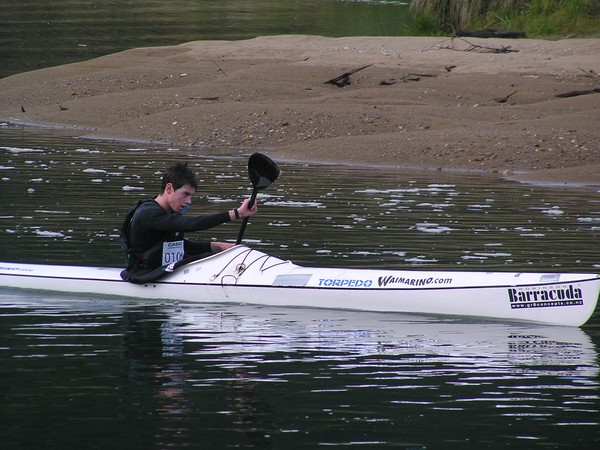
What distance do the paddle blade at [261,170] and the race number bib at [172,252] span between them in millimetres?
917

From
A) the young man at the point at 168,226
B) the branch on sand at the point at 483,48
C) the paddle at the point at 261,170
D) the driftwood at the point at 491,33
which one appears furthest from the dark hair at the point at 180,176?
the driftwood at the point at 491,33

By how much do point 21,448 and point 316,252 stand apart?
5807 mm

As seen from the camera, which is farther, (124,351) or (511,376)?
(124,351)

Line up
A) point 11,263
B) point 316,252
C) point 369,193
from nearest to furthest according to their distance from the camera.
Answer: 1. point 11,263
2. point 316,252
3. point 369,193

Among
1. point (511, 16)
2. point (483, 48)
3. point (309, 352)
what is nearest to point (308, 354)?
point (309, 352)

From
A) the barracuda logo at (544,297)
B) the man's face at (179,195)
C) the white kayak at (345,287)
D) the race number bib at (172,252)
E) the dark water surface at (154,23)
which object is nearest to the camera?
the barracuda logo at (544,297)

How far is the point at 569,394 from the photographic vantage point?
7.61m

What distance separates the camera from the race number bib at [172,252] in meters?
10.4

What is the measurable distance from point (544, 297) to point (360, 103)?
13953 millimetres

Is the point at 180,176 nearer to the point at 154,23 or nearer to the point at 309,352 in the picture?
the point at 309,352

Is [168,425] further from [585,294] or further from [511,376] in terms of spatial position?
[585,294]

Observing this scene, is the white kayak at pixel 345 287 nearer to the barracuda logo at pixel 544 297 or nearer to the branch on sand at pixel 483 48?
the barracuda logo at pixel 544 297

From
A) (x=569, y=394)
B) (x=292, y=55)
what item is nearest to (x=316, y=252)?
(x=569, y=394)

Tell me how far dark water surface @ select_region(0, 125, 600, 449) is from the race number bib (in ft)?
1.20
